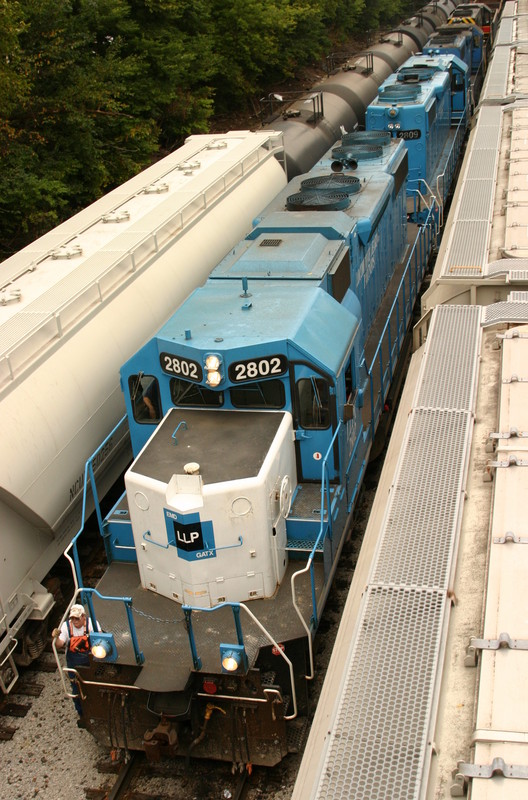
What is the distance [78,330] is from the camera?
975cm

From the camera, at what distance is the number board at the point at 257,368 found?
8289 millimetres

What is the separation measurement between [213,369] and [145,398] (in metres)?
1.22

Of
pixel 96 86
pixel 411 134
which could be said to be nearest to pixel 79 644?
pixel 411 134

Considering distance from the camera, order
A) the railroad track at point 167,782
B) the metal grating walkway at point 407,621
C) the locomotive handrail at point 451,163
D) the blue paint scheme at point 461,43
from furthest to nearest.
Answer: the blue paint scheme at point 461,43 → the locomotive handrail at point 451,163 → the railroad track at point 167,782 → the metal grating walkway at point 407,621

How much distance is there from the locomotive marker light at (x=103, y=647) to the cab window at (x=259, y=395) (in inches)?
106

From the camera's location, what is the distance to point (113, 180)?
20984mm

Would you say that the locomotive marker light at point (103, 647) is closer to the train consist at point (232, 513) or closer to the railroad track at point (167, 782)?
the train consist at point (232, 513)

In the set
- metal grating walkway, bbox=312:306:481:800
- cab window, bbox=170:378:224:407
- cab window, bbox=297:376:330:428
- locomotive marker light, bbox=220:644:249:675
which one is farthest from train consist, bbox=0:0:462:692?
metal grating walkway, bbox=312:306:481:800

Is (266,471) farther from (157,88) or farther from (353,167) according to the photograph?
(157,88)

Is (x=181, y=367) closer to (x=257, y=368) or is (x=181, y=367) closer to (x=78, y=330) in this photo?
(x=257, y=368)

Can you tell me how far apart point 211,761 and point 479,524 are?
3833 millimetres

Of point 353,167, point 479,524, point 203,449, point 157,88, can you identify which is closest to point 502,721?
point 479,524

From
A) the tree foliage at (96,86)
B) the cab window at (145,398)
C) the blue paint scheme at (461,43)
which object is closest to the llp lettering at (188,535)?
the cab window at (145,398)

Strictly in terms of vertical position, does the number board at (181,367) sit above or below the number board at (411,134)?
below
